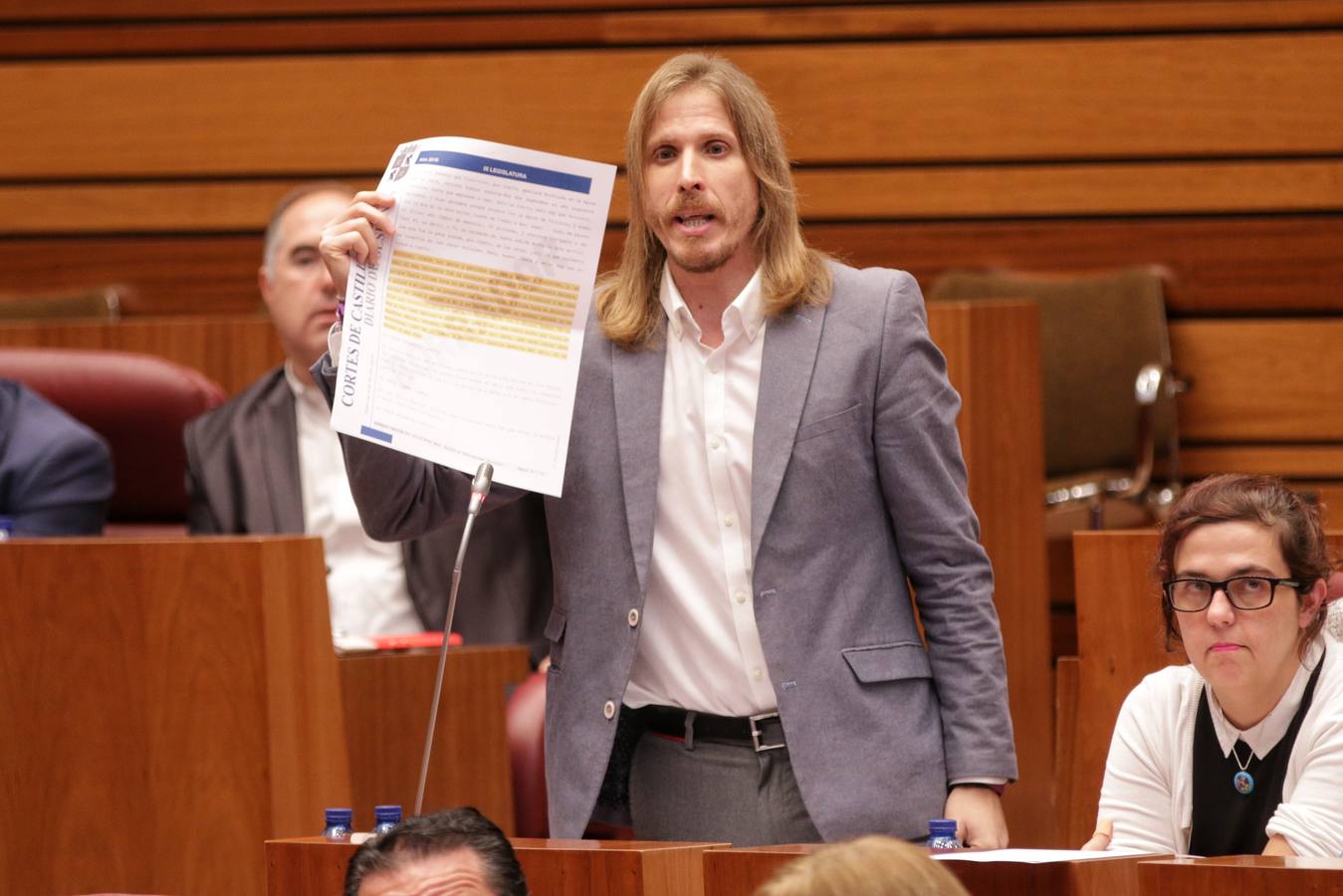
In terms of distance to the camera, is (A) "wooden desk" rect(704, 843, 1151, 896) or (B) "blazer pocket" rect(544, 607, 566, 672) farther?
(B) "blazer pocket" rect(544, 607, 566, 672)

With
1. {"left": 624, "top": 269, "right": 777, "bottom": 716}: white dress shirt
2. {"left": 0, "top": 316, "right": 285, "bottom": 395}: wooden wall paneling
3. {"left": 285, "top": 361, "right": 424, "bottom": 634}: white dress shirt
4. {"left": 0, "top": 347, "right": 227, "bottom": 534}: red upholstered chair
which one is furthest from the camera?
{"left": 0, "top": 316, "right": 285, "bottom": 395}: wooden wall paneling

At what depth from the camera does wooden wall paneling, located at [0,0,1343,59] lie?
14.9 feet

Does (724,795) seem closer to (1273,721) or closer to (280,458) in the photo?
(1273,721)

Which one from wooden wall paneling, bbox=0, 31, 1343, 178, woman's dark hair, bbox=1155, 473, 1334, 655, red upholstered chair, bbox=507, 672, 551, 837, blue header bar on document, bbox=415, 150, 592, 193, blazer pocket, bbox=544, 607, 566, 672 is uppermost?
wooden wall paneling, bbox=0, 31, 1343, 178

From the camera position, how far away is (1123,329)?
4.39 metres

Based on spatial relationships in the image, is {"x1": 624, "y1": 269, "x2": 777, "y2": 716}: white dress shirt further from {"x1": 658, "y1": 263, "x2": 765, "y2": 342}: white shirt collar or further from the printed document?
the printed document

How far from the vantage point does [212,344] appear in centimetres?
393

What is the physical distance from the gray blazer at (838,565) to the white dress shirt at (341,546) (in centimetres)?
106

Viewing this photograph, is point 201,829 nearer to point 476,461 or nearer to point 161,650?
point 161,650

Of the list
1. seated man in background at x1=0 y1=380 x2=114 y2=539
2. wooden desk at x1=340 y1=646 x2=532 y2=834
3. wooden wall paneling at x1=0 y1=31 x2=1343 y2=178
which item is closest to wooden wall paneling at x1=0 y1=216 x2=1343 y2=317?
wooden wall paneling at x1=0 y1=31 x2=1343 y2=178

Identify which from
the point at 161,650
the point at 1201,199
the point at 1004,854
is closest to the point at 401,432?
the point at 161,650

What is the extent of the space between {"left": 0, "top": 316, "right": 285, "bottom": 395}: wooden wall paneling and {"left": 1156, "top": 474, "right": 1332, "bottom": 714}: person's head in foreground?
238 centimetres

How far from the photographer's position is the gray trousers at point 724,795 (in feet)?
6.91

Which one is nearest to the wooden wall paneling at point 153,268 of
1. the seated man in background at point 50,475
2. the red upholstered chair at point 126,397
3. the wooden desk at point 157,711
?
the red upholstered chair at point 126,397
